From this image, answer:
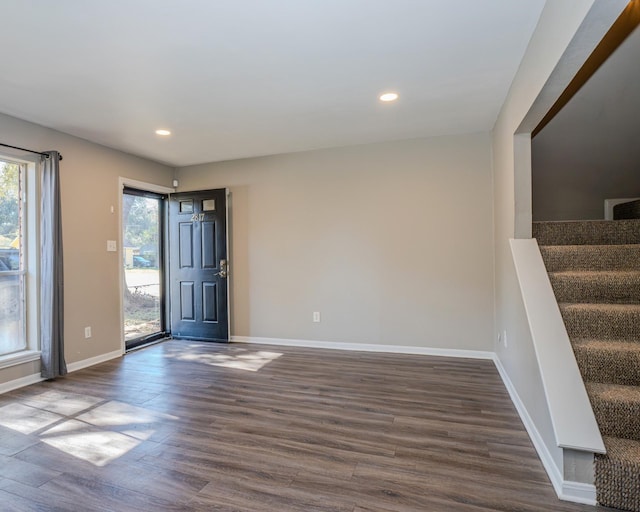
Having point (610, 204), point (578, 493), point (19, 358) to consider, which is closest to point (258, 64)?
point (578, 493)

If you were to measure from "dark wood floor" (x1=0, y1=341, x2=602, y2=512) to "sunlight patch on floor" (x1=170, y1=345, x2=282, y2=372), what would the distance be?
0.18m

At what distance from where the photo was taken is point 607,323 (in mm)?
2230

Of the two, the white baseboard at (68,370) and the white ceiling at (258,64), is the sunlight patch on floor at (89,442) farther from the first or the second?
the white ceiling at (258,64)

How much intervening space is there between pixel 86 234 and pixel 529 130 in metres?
4.46

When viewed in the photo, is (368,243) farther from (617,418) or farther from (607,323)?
(617,418)

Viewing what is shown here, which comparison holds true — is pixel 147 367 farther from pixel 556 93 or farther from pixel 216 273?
pixel 556 93

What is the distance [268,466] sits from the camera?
2.02 meters

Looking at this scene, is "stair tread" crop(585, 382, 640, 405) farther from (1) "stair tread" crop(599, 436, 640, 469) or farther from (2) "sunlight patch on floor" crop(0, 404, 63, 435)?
(2) "sunlight patch on floor" crop(0, 404, 63, 435)

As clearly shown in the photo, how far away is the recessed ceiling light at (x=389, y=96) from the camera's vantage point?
2982 millimetres

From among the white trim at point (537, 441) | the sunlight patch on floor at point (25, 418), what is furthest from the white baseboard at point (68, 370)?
the white trim at point (537, 441)

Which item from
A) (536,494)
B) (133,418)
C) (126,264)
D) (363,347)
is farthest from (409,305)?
(126,264)

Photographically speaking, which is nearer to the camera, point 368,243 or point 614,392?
point 614,392

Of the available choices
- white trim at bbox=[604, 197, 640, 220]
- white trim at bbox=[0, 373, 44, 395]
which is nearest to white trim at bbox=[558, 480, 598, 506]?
white trim at bbox=[604, 197, 640, 220]

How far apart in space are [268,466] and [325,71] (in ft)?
8.79
